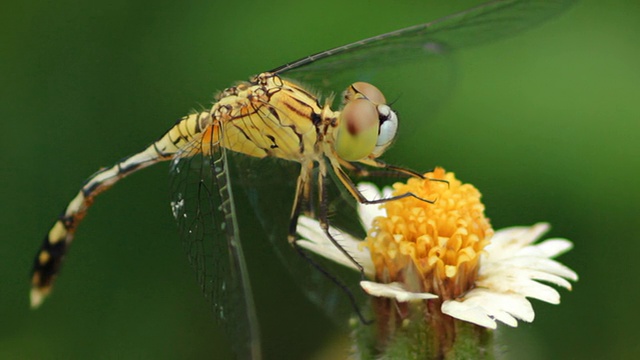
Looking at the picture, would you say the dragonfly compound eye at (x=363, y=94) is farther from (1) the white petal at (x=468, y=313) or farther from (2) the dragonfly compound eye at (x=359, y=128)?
(1) the white petal at (x=468, y=313)

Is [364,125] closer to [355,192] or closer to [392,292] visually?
[355,192]

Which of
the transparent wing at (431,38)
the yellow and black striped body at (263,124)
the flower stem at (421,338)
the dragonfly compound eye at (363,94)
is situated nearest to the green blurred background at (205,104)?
the transparent wing at (431,38)

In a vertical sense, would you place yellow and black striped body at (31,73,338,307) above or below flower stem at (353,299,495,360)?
above

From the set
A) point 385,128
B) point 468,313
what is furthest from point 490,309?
point 385,128

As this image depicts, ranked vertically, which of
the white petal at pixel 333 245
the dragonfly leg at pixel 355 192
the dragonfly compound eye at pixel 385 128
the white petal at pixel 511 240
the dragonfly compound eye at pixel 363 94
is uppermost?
the dragonfly compound eye at pixel 363 94

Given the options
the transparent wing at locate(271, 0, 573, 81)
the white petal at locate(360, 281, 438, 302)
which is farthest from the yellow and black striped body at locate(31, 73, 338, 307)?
the white petal at locate(360, 281, 438, 302)

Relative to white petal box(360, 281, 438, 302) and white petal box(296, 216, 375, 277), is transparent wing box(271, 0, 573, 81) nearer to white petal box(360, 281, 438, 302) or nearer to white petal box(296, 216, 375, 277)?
white petal box(296, 216, 375, 277)

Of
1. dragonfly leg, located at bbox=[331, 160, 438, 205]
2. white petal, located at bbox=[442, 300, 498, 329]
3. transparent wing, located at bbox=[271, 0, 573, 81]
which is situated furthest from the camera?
transparent wing, located at bbox=[271, 0, 573, 81]

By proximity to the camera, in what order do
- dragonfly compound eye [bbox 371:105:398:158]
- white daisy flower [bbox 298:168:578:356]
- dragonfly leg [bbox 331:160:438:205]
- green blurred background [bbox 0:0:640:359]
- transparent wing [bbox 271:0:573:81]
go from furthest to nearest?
green blurred background [bbox 0:0:640:359] < transparent wing [bbox 271:0:573:81] < dragonfly compound eye [bbox 371:105:398:158] < dragonfly leg [bbox 331:160:438:205] < white daisy flower [bbox 298:168:578:356]
